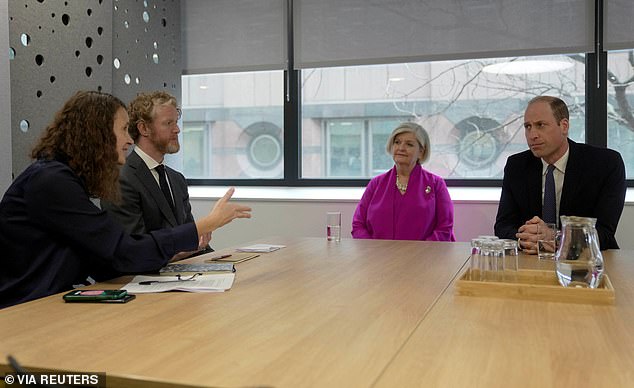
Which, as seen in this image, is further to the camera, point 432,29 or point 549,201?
point 432,29

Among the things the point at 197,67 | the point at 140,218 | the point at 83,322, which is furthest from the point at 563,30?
the point at 83,322

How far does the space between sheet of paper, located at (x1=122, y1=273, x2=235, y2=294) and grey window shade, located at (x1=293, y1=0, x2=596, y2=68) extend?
9.10 ft

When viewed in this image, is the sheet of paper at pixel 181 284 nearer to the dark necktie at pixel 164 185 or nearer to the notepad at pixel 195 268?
the notepad at pixel 195 268

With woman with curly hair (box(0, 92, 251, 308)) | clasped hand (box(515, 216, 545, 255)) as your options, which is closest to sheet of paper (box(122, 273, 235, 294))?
woman with curly hair (box(0, 92, 251, 308))

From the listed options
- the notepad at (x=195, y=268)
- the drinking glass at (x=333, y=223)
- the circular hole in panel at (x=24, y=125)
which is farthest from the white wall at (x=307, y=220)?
the notepad at (x=195, y=268)

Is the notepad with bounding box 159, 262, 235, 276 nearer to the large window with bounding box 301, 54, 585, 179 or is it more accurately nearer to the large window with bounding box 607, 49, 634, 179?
the large window with bounding box 301, 54, 585, 179

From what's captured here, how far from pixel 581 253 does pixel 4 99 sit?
8.80 ft

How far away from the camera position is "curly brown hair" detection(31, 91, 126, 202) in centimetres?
195

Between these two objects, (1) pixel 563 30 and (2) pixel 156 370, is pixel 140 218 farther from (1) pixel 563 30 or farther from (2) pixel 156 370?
(1) pixel 563 30

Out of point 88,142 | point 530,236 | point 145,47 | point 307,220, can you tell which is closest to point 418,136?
point 307,220

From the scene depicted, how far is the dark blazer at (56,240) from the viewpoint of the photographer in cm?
180

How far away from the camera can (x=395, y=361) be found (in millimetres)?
1098

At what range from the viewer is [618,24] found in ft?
12.5

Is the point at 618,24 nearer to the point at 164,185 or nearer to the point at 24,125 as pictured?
the point at 164,185
